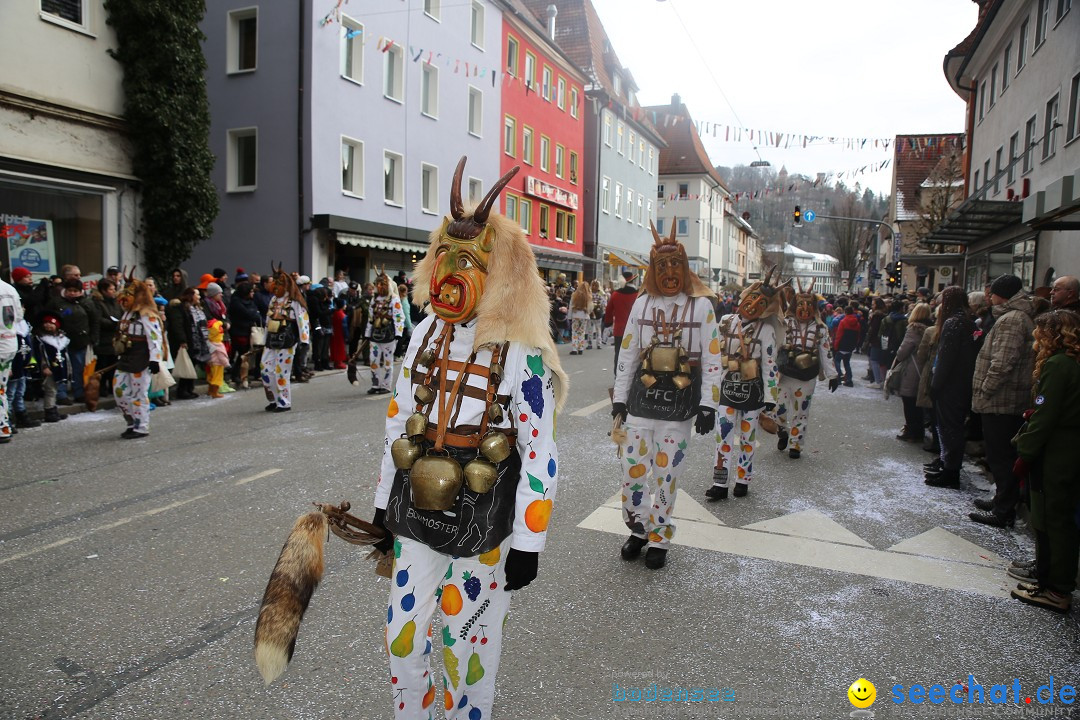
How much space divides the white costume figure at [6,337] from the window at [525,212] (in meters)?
25.0

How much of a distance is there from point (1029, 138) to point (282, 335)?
17.4 m

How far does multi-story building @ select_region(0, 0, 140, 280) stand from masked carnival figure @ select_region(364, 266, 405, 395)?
6999 millimetres

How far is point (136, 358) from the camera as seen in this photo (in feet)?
27.4

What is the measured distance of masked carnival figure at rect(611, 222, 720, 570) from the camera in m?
4.74

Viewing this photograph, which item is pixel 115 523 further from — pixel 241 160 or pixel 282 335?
pixel 241 160

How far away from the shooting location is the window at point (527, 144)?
3238 centimetres

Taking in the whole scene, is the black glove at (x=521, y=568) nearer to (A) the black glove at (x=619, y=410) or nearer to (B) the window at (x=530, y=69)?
(A) the black glove at (x=619, y=410)

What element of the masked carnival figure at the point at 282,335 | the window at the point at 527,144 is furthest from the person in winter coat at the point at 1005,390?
the window at the point at 527,144

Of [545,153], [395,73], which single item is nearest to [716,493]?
[395,73]

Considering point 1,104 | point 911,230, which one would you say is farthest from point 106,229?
point 911,230

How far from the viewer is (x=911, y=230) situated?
35.9 metres

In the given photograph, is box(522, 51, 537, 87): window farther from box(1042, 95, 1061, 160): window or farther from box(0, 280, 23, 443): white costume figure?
box(0, 280, 23, 443): white costume figure

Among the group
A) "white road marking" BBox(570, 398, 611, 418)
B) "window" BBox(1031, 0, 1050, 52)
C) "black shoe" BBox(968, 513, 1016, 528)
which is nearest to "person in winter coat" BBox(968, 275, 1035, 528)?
"black shoe" BBox(968, 513, 1016, 528)

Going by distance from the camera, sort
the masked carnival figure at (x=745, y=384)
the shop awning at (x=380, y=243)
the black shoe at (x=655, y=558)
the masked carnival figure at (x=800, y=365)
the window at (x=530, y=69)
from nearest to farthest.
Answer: the black shoe at (x=655, y=558) < the masked carnival figure at (x=745, y=384) < the masked carnival figure at (x=800, y=365) < the shop awning at (x=380, y=243) < the window at (x=530, y=69)
